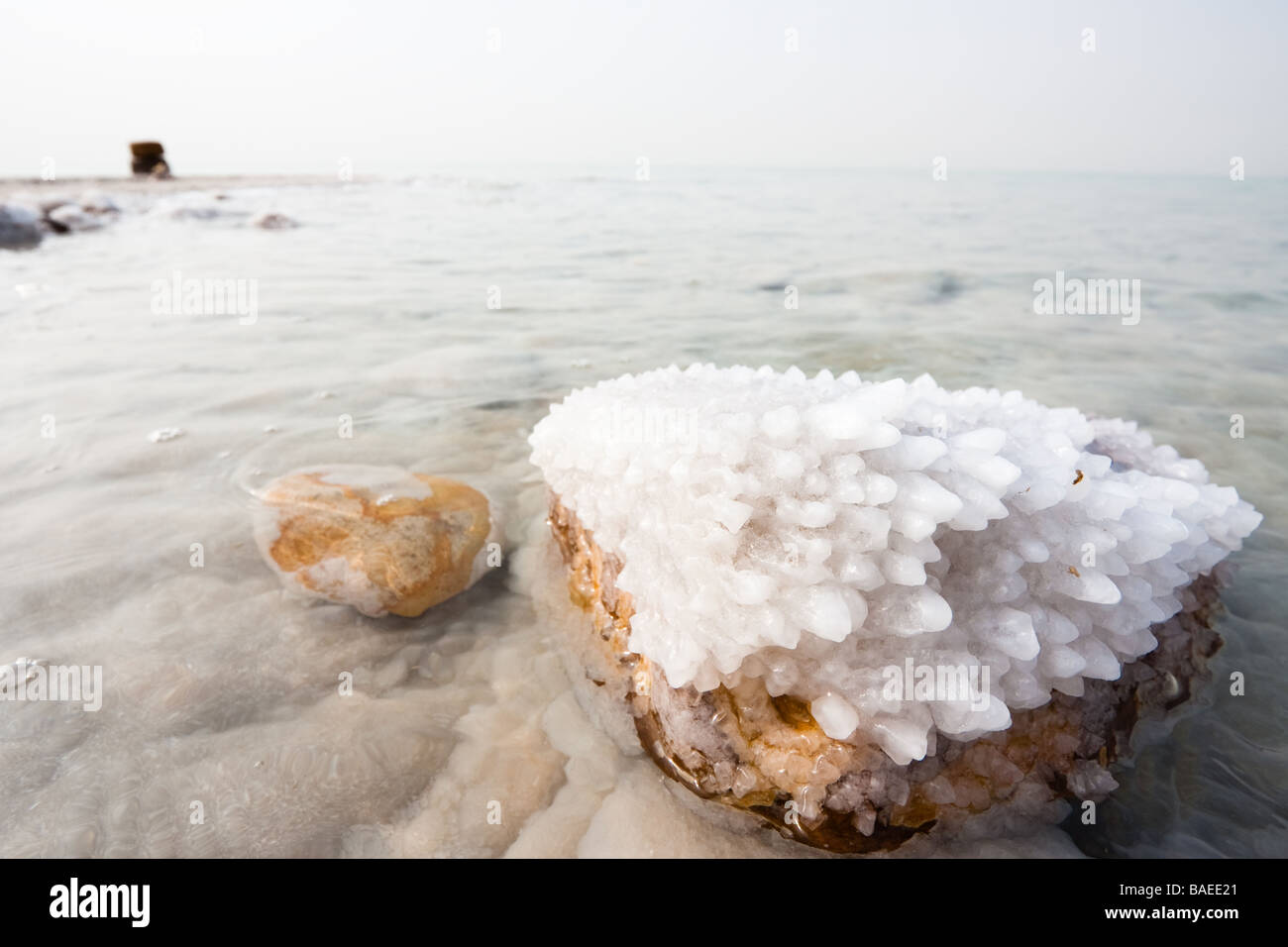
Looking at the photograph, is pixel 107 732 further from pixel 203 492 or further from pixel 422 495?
pixel 203 492

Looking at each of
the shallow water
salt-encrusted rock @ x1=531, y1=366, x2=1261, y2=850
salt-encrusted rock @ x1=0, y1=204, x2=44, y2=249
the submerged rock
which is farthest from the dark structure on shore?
salt-encrusted rock @ x1=531, y1=366, x2=1261, y2=850

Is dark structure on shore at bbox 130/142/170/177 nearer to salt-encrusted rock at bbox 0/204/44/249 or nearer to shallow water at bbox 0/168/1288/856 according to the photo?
salt-encrusted rock at bbox 0/204/44/249

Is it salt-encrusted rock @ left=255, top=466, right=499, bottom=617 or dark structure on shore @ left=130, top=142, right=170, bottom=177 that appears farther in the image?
dark structure on shore @ left=130, top=142, right=170, bottom=177

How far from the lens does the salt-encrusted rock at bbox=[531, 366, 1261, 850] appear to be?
158 cm

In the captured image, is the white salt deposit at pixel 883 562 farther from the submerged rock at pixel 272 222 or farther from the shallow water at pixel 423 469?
the submerged rock at pixel 272 222

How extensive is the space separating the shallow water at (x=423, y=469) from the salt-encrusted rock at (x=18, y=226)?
213cm

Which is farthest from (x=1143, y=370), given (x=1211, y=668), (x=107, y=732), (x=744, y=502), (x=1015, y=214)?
(x=1015, y=214)

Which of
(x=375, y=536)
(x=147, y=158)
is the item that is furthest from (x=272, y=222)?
(x=147, y=158)

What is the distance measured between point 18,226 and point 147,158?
18.6m

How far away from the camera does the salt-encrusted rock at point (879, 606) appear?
Answer: 1.58 m

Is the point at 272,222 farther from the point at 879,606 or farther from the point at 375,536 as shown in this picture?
the point at 879,606

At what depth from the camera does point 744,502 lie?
166 cm

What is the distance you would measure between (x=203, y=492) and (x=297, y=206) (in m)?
17.1

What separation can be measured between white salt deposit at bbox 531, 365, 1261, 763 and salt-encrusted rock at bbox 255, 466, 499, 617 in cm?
96
